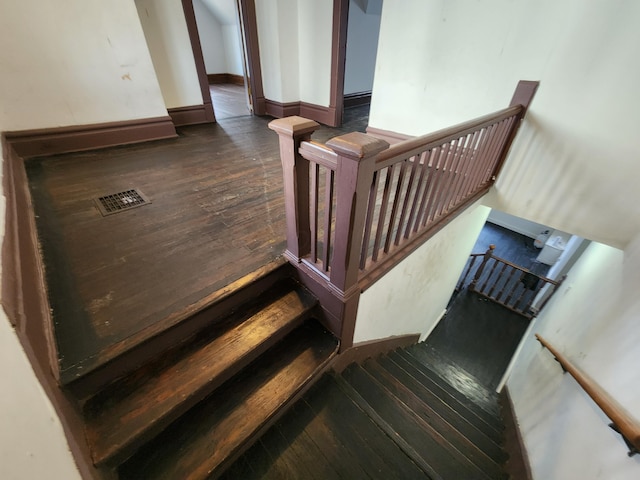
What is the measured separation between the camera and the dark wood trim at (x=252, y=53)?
3.52 metres

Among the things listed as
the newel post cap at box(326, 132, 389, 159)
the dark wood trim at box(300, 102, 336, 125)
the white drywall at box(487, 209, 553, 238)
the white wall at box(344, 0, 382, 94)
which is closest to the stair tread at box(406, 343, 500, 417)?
the newel post cap at box(326, 132, 389, 159)

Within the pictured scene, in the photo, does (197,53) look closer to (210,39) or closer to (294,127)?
(294,127)

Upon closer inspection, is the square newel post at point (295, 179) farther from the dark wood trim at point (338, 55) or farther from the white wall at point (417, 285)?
the dark wood trim at point (338, 55)

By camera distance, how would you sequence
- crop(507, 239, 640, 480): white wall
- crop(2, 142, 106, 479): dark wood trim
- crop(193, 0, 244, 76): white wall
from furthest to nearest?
crop(193, 0, 244, 76): white wall → crop(507, 239, 640, 480): white wall → crop(2, 142, 106, 479): dark wood trim

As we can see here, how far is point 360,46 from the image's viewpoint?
476cm

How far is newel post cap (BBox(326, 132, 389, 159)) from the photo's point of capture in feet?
3.14

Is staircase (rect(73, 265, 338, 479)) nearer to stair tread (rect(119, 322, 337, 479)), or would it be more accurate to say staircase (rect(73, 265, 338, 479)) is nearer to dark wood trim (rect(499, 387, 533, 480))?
stair tread (rect(119, 322, 337, 479))

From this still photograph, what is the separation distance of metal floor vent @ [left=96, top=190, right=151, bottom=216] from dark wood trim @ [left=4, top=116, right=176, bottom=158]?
1.20 metres

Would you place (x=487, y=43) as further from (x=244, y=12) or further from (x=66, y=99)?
(x=66, y=99)

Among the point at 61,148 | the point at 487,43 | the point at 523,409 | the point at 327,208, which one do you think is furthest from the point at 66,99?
the point at 523,409

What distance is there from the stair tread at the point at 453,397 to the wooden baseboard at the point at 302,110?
3168 millimetres

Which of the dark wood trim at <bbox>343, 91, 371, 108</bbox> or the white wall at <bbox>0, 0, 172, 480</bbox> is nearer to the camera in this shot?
the white wall at <bbox>0, 0, 172, 480</bbox>

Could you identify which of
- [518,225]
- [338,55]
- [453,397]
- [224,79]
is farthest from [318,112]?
[518,225]

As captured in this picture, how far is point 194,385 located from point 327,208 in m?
0.94
